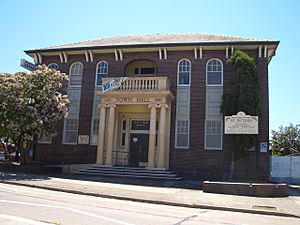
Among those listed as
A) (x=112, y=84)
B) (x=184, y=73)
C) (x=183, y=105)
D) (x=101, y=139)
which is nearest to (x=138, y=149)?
(x=101, y=139)

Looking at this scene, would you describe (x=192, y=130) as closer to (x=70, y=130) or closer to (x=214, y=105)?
(x=214, y=105)

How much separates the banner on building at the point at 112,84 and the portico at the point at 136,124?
10.8 inches

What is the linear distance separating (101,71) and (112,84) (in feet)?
11.5

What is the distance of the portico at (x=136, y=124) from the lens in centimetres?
2211

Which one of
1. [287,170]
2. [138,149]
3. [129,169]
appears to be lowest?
[129,169]

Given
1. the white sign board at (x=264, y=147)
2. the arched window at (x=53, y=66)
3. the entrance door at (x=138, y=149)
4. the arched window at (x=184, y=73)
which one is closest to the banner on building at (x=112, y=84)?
the entrance door at (x=138, y=149)

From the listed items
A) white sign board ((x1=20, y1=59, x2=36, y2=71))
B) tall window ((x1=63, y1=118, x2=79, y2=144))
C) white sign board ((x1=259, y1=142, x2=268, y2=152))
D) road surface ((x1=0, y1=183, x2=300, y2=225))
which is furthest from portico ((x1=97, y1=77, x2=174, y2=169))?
road surface ((x1=0, y1=183, x2=300, y2=225))

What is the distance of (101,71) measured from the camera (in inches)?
1038

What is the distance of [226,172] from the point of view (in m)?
22.6

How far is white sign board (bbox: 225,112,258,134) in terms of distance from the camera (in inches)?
746

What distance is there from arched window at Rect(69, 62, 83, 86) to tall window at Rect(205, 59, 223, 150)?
32.2 ft

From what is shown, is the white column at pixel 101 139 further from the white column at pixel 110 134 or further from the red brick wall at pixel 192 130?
the red brick wall at pixel 192 130

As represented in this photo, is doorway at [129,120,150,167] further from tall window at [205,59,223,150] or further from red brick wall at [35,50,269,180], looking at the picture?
tall window at [205,59,223,150]

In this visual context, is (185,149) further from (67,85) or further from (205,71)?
(67,85)
